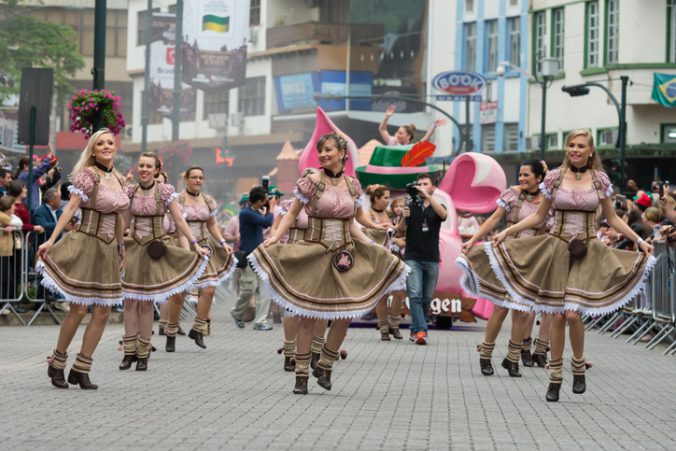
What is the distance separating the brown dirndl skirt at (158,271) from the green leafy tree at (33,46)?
33.4 metres

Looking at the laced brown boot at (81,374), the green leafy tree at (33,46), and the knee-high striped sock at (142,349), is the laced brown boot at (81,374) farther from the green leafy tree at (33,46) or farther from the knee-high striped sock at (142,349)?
the green leafy tree at (33,46)

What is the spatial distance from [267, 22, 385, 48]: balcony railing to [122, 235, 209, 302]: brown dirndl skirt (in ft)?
198

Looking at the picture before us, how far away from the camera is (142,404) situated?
11727mm

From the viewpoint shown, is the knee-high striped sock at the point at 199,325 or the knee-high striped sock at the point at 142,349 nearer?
the knee-high striped sock at the point at 142,349

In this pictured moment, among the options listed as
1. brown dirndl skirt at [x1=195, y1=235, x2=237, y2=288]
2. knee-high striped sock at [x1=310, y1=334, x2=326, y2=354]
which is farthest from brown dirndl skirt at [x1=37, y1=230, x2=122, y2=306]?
brown dirndl skirt at [x1=195, y1=235, x2=237, y2=288]

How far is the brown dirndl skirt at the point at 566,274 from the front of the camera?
41.5 ft

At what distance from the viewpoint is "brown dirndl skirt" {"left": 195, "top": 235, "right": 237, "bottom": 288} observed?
18.3 m

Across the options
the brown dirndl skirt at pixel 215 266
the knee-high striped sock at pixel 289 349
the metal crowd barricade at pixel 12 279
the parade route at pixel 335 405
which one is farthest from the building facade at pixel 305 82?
the knee-high striped sock at pixel 289 349

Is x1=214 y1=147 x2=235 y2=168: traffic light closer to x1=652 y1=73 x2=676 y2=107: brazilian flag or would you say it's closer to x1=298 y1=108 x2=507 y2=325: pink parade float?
x1=652 y1=73 x2=676 y2=107: brazilian flag

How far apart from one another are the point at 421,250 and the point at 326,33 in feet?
184

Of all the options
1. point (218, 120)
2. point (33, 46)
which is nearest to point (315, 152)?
point (33, 46)

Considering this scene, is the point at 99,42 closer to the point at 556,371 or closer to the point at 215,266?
the point at 215,266

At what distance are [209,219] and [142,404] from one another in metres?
6.88

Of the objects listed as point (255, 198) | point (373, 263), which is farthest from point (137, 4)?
point (373, 263)
